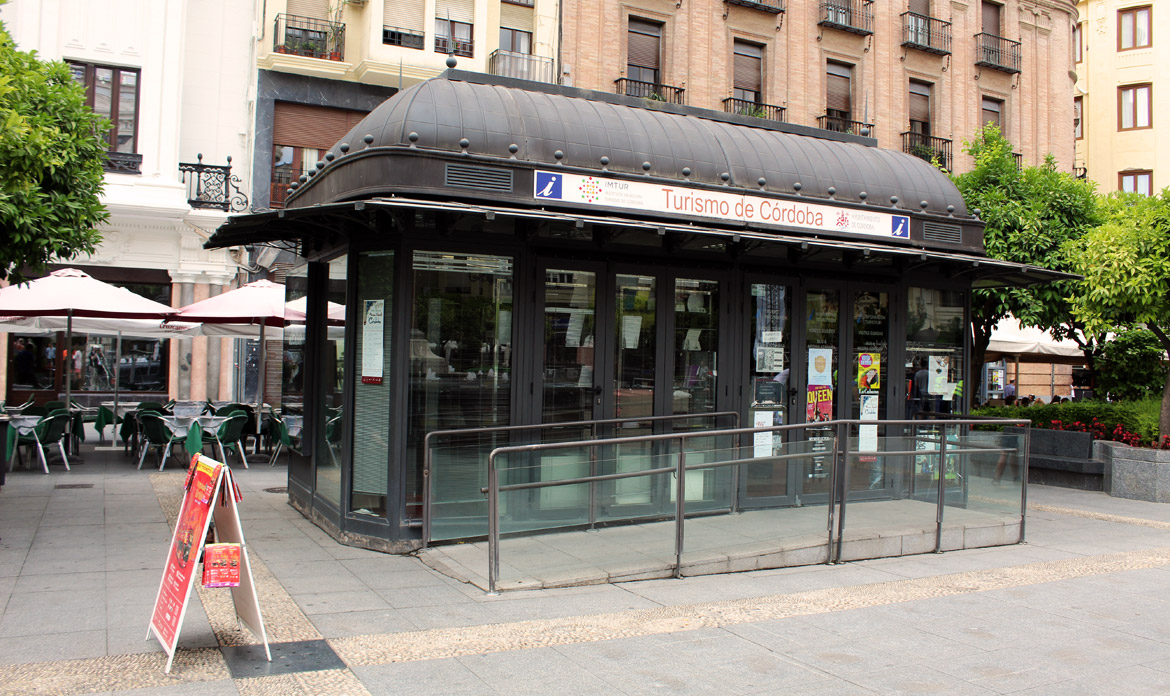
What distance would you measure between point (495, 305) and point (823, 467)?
134 inches

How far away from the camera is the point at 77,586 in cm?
658

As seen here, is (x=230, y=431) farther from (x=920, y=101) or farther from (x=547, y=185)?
(x=920, y=101)

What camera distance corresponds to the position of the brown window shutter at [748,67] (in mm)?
27969

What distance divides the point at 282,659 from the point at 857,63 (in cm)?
2913

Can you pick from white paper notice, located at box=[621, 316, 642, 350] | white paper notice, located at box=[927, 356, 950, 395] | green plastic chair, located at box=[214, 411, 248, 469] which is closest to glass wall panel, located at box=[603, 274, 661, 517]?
white paper notice, located at box=[621, 316, 642, 350]

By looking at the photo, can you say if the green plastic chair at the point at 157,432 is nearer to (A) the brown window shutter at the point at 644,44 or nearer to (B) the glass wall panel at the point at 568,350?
(B) the glass wall panel at the point at 568,350

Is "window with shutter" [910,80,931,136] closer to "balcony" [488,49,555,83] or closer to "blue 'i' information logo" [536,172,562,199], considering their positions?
"balcony" [488,49,555,83]

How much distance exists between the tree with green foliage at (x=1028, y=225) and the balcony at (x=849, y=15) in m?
11.7

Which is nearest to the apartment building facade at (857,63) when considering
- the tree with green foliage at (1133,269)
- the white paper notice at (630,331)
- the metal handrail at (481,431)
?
the tree with green foliage at (1133,269)

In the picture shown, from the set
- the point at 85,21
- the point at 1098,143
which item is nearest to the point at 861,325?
the point at 85,21

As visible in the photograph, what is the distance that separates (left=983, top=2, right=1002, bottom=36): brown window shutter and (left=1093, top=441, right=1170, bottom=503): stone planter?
80.2 feet

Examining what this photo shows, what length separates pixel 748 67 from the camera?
2816 centimetres

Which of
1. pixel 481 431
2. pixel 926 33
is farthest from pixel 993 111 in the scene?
pixel 481 431

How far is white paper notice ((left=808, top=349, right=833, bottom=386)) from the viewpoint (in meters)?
10.2
